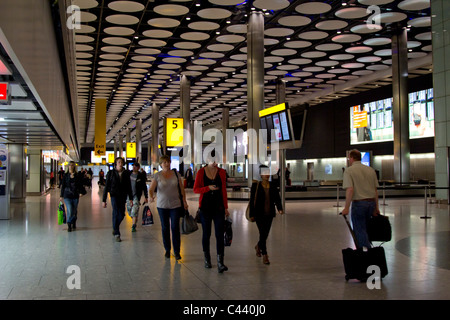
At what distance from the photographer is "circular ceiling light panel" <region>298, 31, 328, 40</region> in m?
22.3

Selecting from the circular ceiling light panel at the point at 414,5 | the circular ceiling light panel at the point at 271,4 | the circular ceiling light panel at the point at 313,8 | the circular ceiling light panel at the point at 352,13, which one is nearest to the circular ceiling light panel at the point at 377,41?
the circular ceiling light panel at the point at 352,13

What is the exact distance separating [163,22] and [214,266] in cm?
1548

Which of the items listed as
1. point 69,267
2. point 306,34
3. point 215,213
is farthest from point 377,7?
point 69,267

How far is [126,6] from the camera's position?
58.9 feet

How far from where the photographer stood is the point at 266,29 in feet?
70.5

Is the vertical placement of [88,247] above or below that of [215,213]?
below

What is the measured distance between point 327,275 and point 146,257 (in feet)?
9.96

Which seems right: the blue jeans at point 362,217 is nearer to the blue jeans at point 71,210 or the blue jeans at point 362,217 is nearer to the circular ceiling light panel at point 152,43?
the blue jeans at point 71,210

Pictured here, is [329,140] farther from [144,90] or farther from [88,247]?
[88,247]

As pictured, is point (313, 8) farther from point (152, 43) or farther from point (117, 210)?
point (117, 210)

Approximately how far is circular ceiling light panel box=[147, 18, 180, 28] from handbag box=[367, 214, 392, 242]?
15.7 meters

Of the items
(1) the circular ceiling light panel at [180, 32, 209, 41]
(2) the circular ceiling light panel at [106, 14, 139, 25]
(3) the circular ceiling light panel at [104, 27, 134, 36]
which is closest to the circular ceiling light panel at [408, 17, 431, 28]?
(1) the circular ceiling light panel at [180, 32, 209, 41]

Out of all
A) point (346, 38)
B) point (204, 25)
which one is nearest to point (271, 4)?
point (204, 25)
